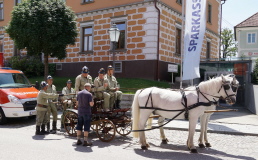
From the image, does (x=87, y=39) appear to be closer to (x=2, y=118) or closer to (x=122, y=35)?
(x=122, y=35)

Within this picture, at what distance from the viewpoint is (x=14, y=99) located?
35.6 ft

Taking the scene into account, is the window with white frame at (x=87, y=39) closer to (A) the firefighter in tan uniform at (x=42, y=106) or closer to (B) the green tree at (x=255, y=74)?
(B) the green tree at (x=255, y=74)

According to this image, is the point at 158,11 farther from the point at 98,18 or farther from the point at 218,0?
the point at 218,0

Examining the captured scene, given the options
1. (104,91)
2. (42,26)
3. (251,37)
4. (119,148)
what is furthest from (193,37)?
(251,37)

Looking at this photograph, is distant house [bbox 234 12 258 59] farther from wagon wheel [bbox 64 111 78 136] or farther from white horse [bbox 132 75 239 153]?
wagon wheel [bbox 64 111 78 136]

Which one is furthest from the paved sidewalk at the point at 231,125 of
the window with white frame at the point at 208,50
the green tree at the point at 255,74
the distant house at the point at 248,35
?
the distant house at the point at 248,35

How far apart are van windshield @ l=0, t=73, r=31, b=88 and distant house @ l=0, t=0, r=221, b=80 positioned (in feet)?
28.5

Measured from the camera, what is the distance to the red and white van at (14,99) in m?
10.8

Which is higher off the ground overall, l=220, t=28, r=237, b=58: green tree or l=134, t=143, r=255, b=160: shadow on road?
l=220, t=28, r=237, b=58: green tree

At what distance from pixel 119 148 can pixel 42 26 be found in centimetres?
1171

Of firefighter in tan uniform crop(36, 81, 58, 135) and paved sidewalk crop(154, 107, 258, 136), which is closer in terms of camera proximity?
firefighter in tan uniform crop(36, 81, 58, 135)

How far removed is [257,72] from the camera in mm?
14992

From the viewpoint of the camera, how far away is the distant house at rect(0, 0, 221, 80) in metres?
18.8

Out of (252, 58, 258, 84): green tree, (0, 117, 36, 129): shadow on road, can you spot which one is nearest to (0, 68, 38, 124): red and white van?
(0, 117, 36, 129): shadow on road
